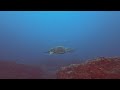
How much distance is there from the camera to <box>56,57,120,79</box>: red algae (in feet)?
11.6

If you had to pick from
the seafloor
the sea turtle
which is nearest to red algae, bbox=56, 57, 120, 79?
the seafloor

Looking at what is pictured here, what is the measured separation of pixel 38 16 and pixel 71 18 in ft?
1.72

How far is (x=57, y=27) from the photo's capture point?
12.1ft

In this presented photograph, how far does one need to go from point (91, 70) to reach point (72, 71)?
29cm

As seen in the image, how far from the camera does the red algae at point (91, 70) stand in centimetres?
354

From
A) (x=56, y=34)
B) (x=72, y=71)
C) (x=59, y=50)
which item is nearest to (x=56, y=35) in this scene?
(x=56, y=34)

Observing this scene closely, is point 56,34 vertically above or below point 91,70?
above

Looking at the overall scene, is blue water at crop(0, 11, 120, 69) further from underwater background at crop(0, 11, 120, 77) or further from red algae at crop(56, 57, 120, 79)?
red algae at crop(56, 57, 120, 79)

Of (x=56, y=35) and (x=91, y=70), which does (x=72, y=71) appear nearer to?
(x=91, y=70)

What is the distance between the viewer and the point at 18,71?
358 centimetres

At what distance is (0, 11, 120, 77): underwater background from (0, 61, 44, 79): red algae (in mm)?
77

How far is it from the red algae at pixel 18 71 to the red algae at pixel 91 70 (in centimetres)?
33

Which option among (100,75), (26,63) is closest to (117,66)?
(100,75)

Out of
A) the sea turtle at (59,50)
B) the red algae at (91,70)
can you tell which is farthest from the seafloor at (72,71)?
the sea turtle at (59,50)
